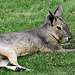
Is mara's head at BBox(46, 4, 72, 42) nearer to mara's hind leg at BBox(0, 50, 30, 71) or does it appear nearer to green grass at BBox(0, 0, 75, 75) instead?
green grass at BBox(0, 0, 75, 75)

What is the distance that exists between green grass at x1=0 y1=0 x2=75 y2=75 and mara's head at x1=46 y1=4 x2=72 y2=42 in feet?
1.47

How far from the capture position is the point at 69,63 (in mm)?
5574

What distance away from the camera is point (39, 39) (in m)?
6.38

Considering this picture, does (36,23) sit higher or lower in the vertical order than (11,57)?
higher

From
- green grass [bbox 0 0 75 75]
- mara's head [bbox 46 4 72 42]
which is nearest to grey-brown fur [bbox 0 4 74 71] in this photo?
mara's head [bbox 46 4 72 42]

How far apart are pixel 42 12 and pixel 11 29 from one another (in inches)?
94.1

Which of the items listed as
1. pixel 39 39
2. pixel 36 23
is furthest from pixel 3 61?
pixel 36 23

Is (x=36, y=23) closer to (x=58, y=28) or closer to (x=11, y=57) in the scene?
(x=58, y=28)

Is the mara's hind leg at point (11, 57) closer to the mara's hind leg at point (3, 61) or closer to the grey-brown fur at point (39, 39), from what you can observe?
the grey-brown fur at point (39, 39)

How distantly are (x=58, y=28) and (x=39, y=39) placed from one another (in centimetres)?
59

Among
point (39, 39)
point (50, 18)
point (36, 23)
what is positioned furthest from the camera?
point (36, 23)

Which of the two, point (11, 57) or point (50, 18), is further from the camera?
point (50, 18)

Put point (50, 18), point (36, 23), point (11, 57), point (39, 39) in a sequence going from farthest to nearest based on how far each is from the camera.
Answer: point (36, 23) < point (39, 39) < point (50, 18) < point (11, 57)

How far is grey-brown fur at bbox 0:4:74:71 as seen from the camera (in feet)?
19.6
